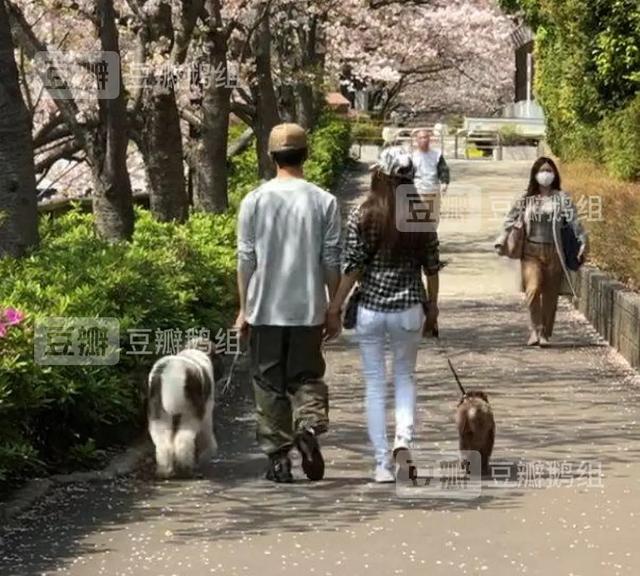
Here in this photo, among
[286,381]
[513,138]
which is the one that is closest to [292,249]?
[286,381]

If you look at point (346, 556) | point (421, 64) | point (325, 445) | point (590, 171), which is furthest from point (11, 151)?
point (421, 64)

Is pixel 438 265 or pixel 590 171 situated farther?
pixel 590 171

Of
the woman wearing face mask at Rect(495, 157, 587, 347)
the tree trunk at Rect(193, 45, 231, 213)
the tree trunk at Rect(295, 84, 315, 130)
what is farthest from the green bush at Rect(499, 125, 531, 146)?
the woman wearing face mask at Rect(495, 157, 587, 347)

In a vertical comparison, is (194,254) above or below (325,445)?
above

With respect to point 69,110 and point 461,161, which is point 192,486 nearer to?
point 69,110

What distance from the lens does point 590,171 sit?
70.2 feet

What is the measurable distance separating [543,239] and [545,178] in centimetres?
70

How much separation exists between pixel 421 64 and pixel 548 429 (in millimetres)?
46644

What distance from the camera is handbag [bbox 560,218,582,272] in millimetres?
13680

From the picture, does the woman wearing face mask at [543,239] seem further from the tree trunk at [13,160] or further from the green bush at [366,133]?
the green bush at [366,133]

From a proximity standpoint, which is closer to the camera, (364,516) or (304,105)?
(364,516)

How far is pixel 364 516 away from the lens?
→ 7316 millimetres

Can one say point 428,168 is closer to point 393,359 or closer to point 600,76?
point 600,76

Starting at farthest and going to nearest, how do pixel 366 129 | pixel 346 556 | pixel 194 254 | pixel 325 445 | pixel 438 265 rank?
pixel 366 129 < pixel 194 254 < pixel 325 445 < pixel 438 265 < pixel 346 556
